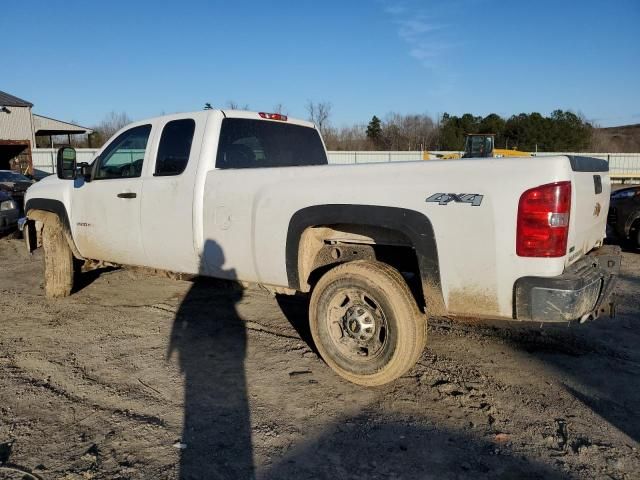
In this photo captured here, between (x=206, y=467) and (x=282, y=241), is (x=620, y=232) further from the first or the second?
(x=206, y=467)

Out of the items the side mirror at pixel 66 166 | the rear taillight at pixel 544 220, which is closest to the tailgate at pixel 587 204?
the rear taillight at pixel 544 220

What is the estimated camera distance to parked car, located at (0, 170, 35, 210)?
1495 cm

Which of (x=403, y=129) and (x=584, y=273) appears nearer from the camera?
(x=584, y=273)

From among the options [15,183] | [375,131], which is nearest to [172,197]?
[15,183]

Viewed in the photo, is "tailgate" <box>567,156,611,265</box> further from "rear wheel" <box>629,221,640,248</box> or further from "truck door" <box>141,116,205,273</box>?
"rear wheel" <box>629,221,640,248</box>

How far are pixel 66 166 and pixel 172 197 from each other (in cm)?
171

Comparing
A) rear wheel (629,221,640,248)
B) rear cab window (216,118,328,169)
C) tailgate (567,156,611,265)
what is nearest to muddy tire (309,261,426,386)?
tailgate (567,156,611,265)

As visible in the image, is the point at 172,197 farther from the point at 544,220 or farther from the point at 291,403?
the point at 544,220

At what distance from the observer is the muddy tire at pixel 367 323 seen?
12.4ft

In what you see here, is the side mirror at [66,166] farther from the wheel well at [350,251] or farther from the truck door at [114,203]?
the wheel well at [350,251]

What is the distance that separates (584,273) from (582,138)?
5109 cm

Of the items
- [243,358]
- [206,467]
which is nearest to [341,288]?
[243,358]

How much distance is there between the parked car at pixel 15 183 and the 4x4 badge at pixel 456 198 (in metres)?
14.1

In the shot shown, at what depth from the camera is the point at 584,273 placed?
3.42m
